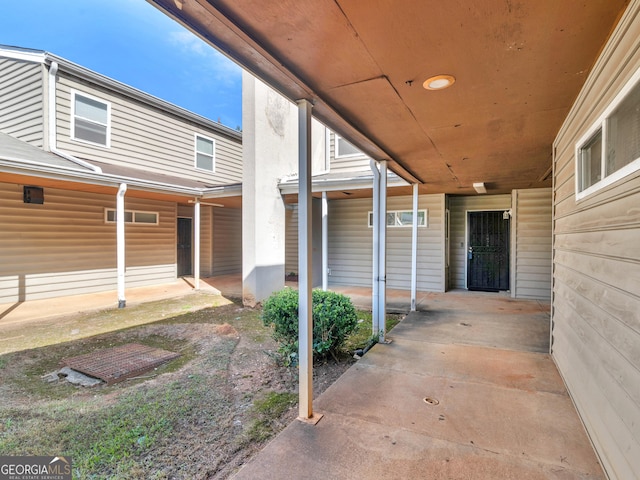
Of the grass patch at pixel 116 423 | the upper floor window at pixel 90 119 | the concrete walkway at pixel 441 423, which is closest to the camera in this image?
the concrete walkway at pixel 441 423

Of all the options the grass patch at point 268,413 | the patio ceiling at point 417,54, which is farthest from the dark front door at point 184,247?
the patio ceiling at point 417,54

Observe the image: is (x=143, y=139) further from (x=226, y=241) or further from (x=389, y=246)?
(x=389, y=246)

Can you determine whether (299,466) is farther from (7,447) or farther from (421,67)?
(421,67)

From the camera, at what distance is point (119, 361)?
12.2 ft

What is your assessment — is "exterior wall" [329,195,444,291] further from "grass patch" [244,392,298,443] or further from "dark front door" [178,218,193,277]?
"grass patch" [244,392,298,443]

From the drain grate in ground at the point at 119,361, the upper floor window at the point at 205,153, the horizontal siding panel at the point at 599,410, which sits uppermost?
the upper floor window at the point at 205,153

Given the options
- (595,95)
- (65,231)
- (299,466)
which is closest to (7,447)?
(299,466)

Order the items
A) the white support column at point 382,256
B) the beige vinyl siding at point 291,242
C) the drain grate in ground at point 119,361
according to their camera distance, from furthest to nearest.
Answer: the beige vinyl siding at point 291,242 < the white support column at point 382,256 < the drain grate in ground at point 119,361

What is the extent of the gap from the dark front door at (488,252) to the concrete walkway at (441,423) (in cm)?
424

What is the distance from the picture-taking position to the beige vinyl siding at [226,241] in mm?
10953

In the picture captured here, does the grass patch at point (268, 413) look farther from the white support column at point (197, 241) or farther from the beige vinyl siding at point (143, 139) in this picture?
the beige vinyl siding at point (143, 139)

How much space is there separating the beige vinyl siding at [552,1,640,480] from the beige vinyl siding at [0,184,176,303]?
28.3 feet

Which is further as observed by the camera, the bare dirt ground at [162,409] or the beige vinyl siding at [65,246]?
the beige vinyl siding at [65,246]

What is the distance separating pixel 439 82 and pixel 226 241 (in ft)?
32.7
